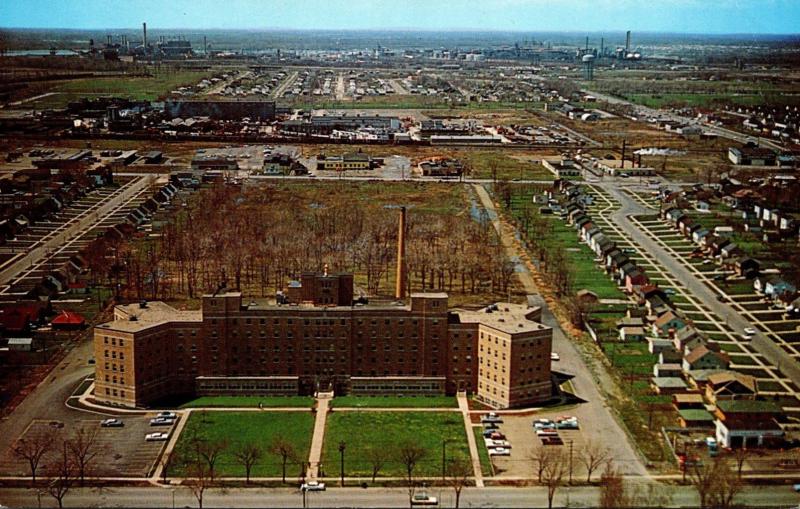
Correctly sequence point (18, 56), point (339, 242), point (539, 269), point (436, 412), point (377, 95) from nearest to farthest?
point (436, 412) → point (539, 269) → point (339, 242) → point (18, 56) → point (377, 95)

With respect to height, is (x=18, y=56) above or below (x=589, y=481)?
above

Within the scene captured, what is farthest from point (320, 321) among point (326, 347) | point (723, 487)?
point (723, 487)

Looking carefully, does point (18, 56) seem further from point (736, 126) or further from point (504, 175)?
point (736, 126)

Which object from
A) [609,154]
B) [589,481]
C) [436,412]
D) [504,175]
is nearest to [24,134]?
[504,175]

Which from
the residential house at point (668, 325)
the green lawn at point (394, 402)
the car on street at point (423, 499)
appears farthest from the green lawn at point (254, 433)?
the residential house at point (668, 325)

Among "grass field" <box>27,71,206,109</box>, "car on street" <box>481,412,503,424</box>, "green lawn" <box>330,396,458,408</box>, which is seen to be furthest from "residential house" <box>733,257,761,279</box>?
"grass field" <box>27,71,206,109</box>

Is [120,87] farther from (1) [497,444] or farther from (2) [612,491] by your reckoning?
(2) [612,491]
